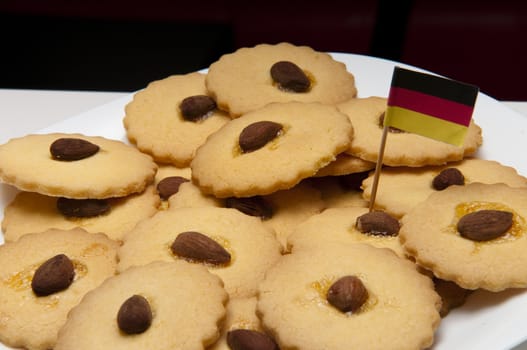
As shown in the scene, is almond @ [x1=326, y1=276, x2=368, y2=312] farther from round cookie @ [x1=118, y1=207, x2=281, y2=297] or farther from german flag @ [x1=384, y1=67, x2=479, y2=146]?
german flag @ [x1=384, y1=67, x2=479, y2=146]

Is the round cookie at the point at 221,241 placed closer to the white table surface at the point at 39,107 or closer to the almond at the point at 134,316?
the almond at the point at 134,316

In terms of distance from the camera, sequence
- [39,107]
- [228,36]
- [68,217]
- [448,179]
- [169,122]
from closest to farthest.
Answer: [448,179]
[68,217]
[169,122]
[39,107]
[228,36]

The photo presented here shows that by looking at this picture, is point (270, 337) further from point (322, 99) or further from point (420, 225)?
point (322, 99)

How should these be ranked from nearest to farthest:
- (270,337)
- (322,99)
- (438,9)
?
(270,337), (322,99), (438,9)

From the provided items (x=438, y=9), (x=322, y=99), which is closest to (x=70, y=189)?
(x=322, y=99)

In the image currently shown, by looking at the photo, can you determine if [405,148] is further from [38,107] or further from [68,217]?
[38,107]

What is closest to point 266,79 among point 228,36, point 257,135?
point 257,135

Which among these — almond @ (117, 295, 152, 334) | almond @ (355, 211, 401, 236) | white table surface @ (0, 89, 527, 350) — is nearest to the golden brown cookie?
almond @ (117, 295, 152, 334)
